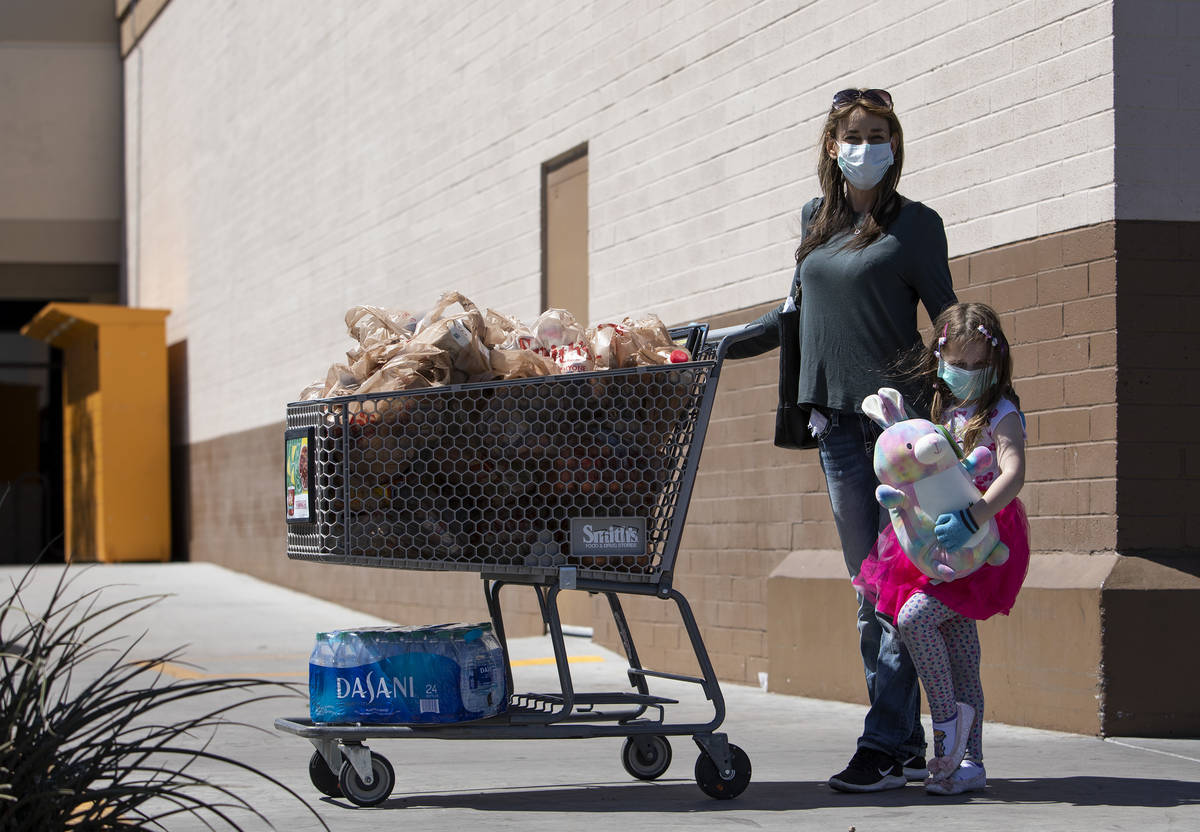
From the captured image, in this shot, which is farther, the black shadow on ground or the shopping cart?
the shopping cart

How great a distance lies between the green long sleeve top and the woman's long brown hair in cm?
4

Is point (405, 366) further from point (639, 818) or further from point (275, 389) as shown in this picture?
point (275, 389)

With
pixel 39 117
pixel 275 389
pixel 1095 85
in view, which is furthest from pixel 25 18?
pixel 1095 85

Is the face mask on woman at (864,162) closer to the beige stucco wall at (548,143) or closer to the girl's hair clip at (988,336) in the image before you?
the girl's hair clip at (988,336)

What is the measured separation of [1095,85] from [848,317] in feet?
Answer: 7.08

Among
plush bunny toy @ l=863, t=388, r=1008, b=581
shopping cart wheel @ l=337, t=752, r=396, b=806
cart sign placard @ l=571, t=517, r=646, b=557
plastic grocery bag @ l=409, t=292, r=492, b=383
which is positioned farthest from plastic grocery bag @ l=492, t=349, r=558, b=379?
shopping cart wheel @ l=337, t=752, r=396, b=806

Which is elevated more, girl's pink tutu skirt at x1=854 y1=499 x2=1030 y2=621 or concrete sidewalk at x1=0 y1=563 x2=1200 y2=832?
girl's pink tutu skirt at x1=854 y1=499 x2=1030 y2=621

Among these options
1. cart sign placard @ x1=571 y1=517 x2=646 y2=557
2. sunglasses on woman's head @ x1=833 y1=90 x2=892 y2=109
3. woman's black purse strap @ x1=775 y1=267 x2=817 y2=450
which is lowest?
cart sign placard @ x1=571 y1=517 x2=646 y2=557

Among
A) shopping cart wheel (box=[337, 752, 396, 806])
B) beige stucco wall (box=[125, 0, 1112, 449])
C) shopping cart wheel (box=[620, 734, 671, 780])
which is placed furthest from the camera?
beige stucco wall (box=[125, 0, 1112, 449])

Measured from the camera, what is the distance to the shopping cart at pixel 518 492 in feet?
17.0

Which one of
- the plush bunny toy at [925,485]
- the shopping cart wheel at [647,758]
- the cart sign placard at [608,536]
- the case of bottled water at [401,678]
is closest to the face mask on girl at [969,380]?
the plush bunny toy at [925,485]

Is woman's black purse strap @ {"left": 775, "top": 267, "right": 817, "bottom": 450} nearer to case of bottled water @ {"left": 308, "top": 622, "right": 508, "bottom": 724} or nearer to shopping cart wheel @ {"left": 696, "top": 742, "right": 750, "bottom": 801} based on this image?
shopping cart wheel @ {"left": 696, "top": 742, "right": 750, "bottom": 801}

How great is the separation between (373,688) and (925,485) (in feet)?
6.16

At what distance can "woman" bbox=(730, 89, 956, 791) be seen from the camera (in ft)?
17.2
